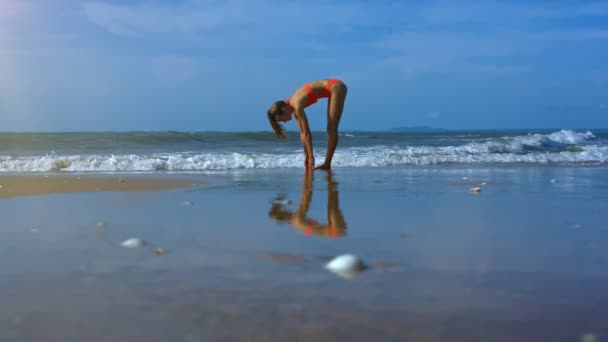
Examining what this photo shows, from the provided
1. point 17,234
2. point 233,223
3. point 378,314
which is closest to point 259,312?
point 378,314

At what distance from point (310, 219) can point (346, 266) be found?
1.32m

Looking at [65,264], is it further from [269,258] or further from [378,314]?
[378,314]

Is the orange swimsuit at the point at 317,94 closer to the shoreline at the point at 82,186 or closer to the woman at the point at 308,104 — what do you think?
the woman at the point at 308,104

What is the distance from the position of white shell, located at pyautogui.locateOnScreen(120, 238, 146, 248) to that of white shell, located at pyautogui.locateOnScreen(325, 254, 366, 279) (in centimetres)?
100

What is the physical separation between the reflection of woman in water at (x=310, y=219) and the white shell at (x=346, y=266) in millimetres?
684

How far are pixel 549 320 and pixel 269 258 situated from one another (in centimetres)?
117

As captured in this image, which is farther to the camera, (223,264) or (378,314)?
(223,264)

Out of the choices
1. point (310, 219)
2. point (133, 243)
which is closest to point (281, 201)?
point (310, 219)

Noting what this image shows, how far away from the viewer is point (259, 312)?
1699mm

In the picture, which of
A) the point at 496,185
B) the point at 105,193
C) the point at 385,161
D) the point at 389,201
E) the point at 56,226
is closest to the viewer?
the point at 56,226

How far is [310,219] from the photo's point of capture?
3.49 metres

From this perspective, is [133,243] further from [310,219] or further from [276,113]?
[276,113]

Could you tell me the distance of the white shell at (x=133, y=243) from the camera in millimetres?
2717

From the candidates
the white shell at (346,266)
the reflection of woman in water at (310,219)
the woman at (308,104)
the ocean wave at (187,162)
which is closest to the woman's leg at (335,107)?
the woman at (308,104)
